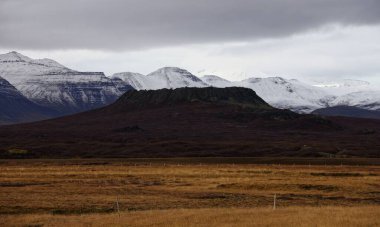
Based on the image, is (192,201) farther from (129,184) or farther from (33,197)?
(129,184)

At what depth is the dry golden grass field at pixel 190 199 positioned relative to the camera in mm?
35750

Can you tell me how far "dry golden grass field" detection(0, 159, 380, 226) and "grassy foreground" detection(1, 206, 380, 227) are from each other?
1.9 inches

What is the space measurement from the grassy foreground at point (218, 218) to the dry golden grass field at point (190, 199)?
47mm

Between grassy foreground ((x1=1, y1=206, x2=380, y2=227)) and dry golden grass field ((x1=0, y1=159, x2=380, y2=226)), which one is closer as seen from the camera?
grassy foreground ((x1=1, y1=206, x2=380, y2=227))

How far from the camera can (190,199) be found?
51500mm

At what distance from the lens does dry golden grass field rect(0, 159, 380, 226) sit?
1407 inches

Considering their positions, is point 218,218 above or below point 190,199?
above

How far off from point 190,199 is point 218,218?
624 inches

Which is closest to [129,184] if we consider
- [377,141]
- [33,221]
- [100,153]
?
[33,221]

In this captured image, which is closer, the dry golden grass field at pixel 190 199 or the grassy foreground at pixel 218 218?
the grassy foreground at pixel 218 218

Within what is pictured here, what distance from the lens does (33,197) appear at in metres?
52.6

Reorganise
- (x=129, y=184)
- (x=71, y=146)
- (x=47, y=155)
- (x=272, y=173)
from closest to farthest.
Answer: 1. (x=129, y=184)
2. (x=272, y=173)
3. (x=47, y=155)
4. (x=71, y=146)

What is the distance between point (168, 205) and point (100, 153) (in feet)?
383

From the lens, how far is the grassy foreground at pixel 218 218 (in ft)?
110
